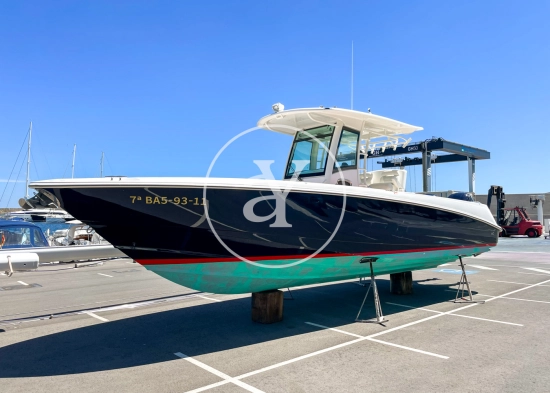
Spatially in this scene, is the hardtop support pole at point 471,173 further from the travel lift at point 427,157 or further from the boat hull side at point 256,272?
the boat hull side at point 256,272

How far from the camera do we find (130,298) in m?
7.43

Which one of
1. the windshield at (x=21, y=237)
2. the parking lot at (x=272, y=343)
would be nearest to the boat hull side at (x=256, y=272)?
the parking lot at (x=272, y=343)

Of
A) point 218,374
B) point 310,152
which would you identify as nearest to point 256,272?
point 218,374

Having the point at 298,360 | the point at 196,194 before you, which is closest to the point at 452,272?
the point at 298,360

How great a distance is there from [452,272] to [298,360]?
8.89 metres

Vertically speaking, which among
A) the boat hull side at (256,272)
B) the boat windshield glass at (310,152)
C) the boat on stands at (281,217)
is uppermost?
the boat windshield glass at (310,152)

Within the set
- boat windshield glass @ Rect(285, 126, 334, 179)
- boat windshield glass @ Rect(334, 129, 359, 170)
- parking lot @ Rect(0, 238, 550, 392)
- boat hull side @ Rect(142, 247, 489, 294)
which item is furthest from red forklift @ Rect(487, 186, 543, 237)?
boat hull side @ Rect(142, 247, 489, 294)

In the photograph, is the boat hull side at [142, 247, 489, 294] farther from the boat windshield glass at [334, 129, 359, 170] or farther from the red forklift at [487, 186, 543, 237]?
the red forklift at [487, 186, 543, 237]

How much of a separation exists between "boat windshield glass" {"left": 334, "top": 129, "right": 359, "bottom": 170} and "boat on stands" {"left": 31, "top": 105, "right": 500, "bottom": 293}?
17mm

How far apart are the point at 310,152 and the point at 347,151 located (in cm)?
61

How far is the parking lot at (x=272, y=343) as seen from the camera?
11.7 feet

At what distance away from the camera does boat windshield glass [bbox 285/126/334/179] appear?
642cm

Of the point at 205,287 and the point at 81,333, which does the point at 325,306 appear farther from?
the point at 81,333

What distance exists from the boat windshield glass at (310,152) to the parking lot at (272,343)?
2.31 metres
